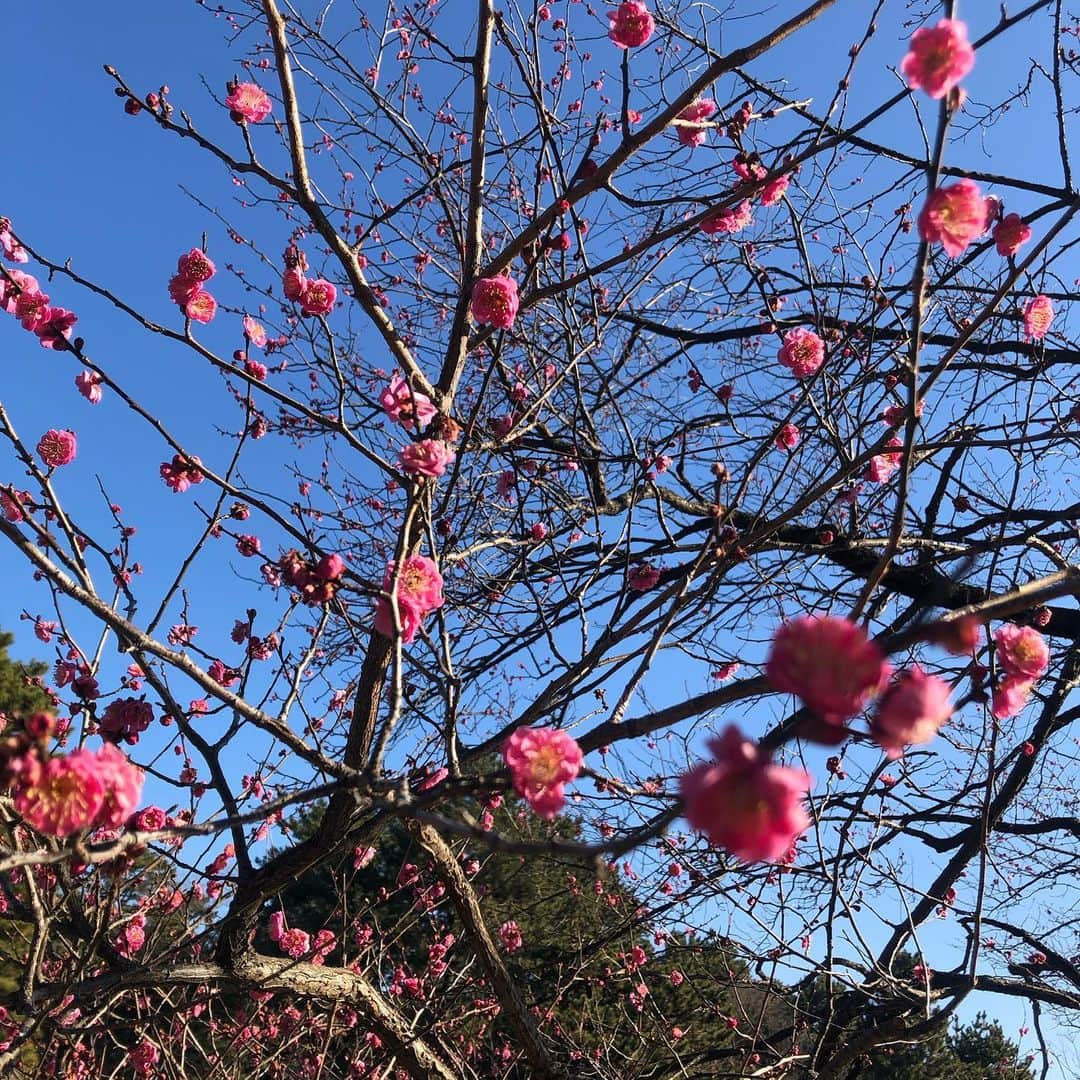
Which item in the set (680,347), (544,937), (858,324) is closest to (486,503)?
(680,347)

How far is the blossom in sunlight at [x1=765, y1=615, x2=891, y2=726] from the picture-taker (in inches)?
39.5

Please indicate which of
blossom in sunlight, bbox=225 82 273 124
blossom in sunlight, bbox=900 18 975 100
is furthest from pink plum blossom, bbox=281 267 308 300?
blossom in sunlight, bbox=900 18 975 100

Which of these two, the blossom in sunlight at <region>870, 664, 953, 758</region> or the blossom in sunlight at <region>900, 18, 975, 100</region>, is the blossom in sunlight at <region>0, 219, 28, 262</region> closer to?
the blossom in sunlight at <region>900, 18, 975, 100</region>

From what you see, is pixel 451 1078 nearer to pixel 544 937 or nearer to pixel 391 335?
pixel 391 335

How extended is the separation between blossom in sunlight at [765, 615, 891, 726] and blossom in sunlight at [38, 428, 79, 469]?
263 cm

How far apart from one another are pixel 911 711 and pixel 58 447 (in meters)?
2.75

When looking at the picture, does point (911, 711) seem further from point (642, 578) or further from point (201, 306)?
point (201, 306)

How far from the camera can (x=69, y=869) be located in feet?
9.94

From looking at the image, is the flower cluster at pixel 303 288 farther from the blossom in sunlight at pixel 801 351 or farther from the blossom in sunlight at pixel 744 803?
the blossom in sunlight at pixel 744 803

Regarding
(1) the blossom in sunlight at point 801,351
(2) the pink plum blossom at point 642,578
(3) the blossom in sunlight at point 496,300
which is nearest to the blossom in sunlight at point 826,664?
(3) the blossom in sunlight at point 496,300

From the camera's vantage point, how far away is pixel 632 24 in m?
3.00

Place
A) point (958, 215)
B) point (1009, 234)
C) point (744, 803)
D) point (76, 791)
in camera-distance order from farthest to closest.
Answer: point (1009, 234)
point (958, 215)
point (76, 791)
point (744, 803)

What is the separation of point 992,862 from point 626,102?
4878mm

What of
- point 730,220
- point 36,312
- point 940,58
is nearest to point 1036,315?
point 730,220
